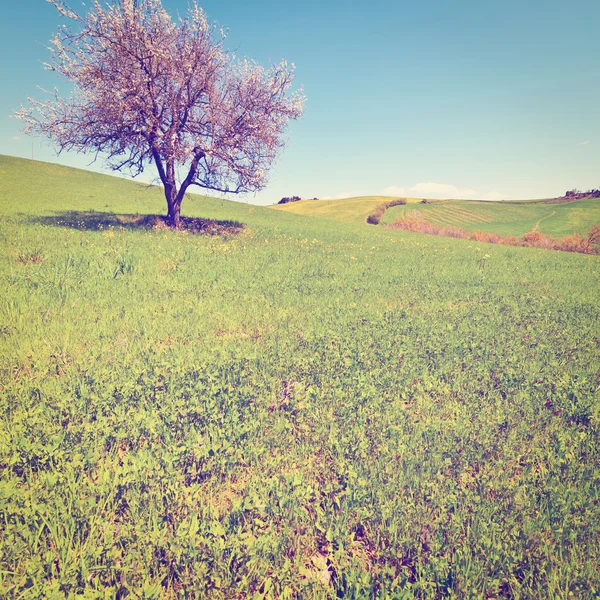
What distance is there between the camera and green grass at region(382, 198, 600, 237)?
5928cm

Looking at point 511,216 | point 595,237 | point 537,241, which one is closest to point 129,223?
point 537,241

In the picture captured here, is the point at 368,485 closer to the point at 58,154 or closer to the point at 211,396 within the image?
the point at 211,396

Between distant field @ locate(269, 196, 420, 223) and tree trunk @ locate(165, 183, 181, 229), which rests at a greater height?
distant field @ locate(269, 196, 420, 223)

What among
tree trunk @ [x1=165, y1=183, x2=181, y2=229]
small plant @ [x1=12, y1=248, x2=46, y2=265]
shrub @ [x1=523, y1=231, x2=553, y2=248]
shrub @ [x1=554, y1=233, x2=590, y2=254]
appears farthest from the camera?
shrub @ [x1=523, y1=231, x2=553, y2=248]

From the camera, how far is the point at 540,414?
185 inches

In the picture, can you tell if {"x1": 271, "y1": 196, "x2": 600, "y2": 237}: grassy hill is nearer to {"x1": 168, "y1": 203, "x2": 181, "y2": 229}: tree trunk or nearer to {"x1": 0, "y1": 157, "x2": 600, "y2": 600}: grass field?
{"x1": 168, "y1": 203, "x2": 181, "y2": 229}: tree trunk

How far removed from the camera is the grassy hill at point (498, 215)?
5962cm

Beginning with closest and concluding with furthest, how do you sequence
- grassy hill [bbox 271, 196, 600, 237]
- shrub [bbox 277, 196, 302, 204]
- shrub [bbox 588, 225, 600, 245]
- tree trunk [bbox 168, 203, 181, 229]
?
tree trunk [bbox 168, 203, 181, 229], shrub [bbox 588, 225, 600, 245], grassy hill [bbox 271, 196, 600, 237], shrub [bbox 277, 196, 302, 204]

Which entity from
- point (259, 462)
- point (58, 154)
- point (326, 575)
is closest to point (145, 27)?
point (58, 154)

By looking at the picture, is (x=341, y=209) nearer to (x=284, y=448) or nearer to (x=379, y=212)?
(x=379, y=212)

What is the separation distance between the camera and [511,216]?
69.8 m

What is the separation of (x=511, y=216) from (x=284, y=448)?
3197 inches

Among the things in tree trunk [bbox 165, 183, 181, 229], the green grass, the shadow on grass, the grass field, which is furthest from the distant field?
the grass field

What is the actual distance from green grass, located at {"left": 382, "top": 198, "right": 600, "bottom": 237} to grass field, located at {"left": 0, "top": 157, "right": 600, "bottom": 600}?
59059 mm
